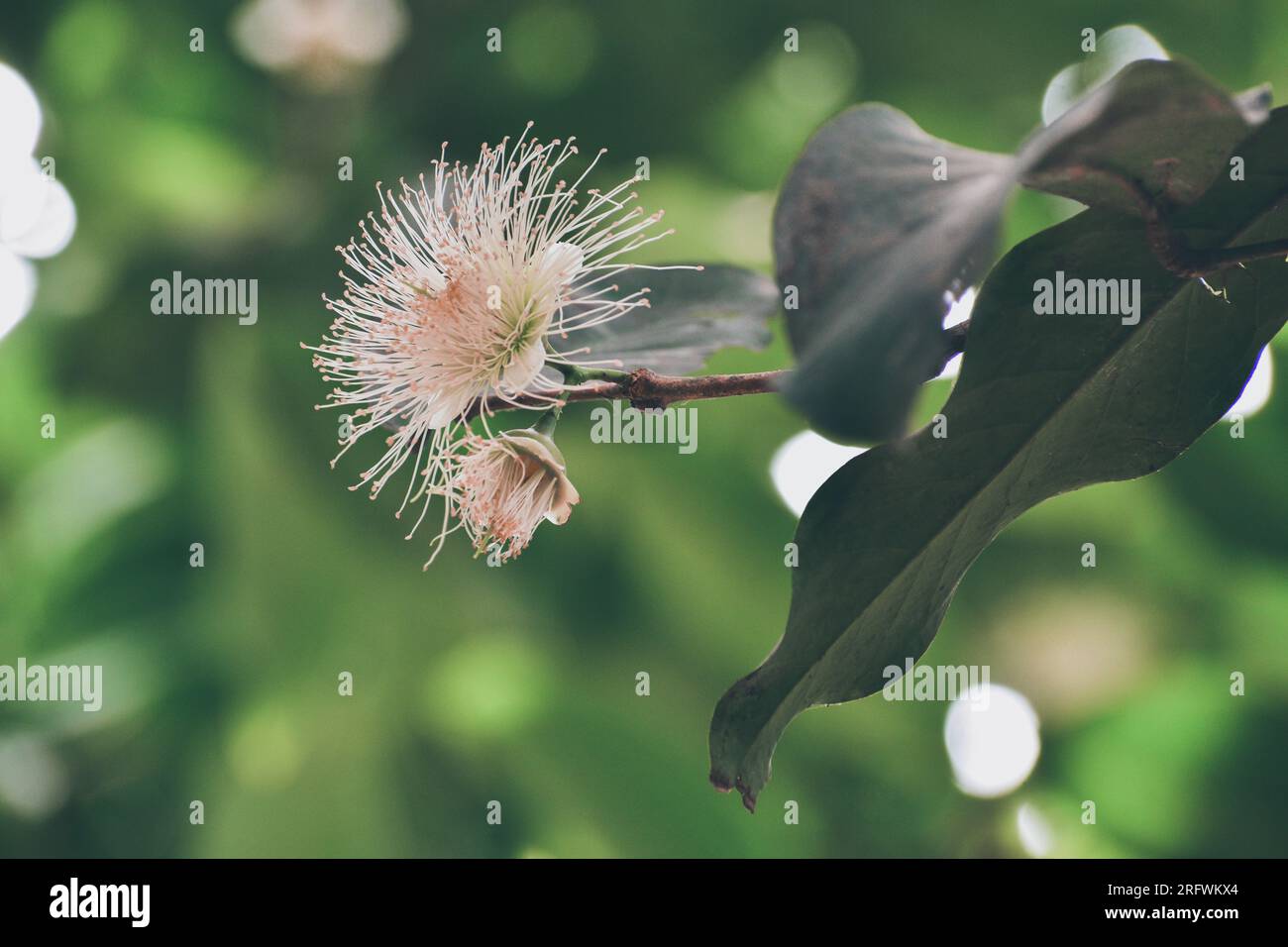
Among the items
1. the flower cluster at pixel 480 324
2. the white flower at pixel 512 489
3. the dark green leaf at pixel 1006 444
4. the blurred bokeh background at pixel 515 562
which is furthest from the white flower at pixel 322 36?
the dark green leaf at pixel 1006 444

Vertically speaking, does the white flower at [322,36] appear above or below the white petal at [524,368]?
above

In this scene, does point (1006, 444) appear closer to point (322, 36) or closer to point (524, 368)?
point (524, 368)

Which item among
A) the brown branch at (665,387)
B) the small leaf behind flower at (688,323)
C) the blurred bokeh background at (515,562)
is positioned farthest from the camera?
the blurred bokeh background at (515,562)

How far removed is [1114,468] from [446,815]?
186cm

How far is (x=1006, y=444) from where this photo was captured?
57 cm

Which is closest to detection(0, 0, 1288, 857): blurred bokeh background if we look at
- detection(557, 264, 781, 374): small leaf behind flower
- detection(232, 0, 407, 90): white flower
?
detection(232, 0, 407, 90): white flower

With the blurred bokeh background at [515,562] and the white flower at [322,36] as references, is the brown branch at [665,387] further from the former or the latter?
the white flower at [322,36]

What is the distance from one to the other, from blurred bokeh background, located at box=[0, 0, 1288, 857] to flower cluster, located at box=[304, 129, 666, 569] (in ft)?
4.30

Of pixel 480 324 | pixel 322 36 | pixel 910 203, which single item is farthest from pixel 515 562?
pixel 910 203

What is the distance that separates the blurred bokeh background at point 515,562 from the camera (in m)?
2.08

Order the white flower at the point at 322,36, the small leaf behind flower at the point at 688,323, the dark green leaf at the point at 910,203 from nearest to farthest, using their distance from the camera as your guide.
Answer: the dark green leaf at the point at 910,203 → the small leaf behind flower at the point at 688,323 → the white flower at the point at 322,36

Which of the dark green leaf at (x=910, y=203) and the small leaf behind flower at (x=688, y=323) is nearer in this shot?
the dark green leaf at (x=910, y=203)

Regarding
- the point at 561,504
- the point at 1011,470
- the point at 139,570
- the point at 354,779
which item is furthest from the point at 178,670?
the point at 1011,470

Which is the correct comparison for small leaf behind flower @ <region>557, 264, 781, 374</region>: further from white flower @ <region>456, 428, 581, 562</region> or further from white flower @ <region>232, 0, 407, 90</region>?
white flower @ <region>232, 0, 407, 90</region>
